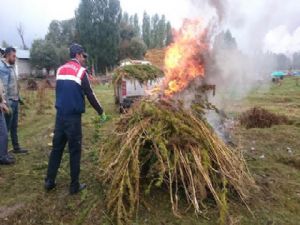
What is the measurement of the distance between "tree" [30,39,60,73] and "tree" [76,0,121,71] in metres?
4.53

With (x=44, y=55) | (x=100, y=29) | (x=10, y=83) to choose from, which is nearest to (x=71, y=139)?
(x=10, y=83)

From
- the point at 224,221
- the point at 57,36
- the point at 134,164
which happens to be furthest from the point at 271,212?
the point at 57,36

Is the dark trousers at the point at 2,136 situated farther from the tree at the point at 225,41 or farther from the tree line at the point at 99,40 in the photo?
the tree line at the point at 99,40

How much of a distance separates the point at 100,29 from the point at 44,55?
8259 mm

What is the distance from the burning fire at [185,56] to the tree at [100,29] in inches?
1545

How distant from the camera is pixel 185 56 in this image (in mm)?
6543

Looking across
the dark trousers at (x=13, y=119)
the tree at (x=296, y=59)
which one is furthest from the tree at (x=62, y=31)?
the dark trousers at (x=13, y=119)

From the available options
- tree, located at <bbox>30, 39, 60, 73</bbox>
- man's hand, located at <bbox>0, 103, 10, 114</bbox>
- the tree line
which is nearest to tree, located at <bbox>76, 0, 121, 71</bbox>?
the tree line

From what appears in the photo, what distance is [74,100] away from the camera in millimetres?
4832

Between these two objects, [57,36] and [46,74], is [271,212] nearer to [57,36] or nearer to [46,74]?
[46,74]

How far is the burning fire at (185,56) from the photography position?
641 cm

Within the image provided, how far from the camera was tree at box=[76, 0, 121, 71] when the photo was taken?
149 feet

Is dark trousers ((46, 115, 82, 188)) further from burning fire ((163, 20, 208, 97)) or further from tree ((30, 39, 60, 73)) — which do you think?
tree ((30, 39, 60, 73))

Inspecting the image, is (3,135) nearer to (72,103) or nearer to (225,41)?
(72,103)
